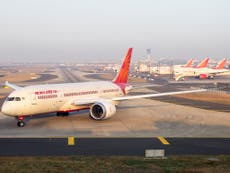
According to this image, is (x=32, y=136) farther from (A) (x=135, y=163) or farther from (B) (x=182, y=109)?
(B) (x=182, y=109)

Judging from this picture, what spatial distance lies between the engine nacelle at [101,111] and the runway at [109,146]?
26.8ft

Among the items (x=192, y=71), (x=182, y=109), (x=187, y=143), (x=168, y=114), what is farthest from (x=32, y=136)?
(x=192, y=71)

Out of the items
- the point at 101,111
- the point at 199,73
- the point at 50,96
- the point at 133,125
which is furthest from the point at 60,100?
the point at 199,73

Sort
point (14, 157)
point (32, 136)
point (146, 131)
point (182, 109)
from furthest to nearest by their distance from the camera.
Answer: point (182, 109) → point (146, 131) → point (32, 136) → point (14, 157)

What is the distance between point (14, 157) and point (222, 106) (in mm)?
36011

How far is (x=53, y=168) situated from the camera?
1783 centimetres

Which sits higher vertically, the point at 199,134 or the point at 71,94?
the point at 71,94

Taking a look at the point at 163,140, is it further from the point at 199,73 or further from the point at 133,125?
the point at 199,73

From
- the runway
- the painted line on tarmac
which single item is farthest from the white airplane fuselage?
the painted line on tarmac

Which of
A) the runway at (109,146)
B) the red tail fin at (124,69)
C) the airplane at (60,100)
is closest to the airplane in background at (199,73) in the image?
the red tail fin at (124,69)

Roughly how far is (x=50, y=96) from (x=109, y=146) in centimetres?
1300

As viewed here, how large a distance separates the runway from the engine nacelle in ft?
26.8

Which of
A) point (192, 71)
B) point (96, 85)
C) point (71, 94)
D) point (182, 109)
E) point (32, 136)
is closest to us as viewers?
point (32, 136)

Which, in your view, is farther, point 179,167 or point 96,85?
point 96,85
